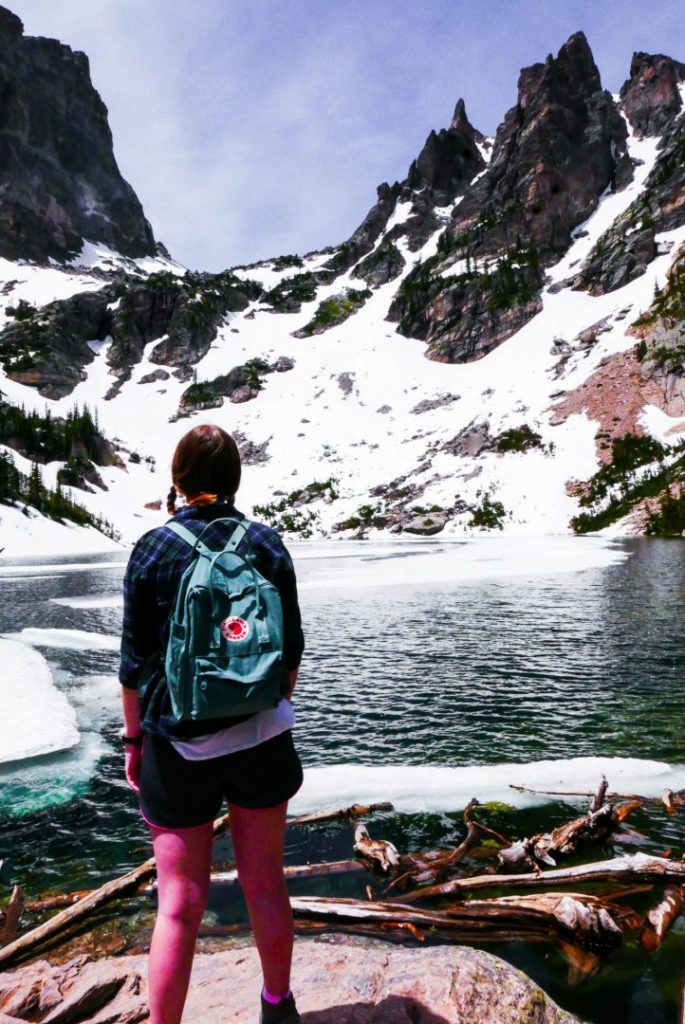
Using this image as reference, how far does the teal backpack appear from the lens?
234 centimetres

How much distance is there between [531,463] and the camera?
267 ft

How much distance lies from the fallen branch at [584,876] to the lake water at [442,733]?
449 mm

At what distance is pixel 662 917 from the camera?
4238mm

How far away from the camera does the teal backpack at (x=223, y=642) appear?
234 centimetres

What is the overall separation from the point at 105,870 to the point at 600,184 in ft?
577

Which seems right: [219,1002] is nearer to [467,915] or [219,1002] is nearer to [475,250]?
[467,915]

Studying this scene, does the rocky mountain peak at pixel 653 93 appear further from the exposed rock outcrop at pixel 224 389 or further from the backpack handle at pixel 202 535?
the backpack handle at pixel 202 535

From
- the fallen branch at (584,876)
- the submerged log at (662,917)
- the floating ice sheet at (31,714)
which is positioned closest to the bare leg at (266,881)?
the fallen branch at (584,876)

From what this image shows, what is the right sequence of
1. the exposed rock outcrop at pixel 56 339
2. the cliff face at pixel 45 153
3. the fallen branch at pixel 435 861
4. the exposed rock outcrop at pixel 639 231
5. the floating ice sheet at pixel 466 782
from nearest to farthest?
the fallen branch at pixel 435 861 → the floating ice sheet at pixel 466 782 → the exposed rock outcrop at pixel 639 231 → the exposed rock outcrop at pixel 56 339 → the cliff face at pixel 45 153

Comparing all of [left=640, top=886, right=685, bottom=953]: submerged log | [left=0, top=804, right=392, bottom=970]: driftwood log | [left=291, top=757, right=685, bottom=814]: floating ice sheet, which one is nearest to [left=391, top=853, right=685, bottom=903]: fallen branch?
[left=640, top=886, right=685, bottom=953]: submerged log

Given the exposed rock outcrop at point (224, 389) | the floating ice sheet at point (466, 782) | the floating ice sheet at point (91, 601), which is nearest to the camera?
the floating ice sheet at point (466, 782)

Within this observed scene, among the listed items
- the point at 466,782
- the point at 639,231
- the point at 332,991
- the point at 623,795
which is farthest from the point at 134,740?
the point at 639,231

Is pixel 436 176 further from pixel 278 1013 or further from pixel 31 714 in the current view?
pixel 278 1013

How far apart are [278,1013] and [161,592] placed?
2.06 meters
